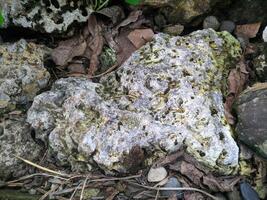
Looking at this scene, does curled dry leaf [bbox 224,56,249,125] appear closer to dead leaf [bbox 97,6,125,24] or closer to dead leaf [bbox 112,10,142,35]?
dead leaf [bbox 112,10,142,35]

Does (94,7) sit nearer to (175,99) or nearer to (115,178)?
(175,99)

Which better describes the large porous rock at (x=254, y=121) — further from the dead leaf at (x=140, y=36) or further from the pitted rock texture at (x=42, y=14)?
the pitted rock texture at (x=42, y=14)

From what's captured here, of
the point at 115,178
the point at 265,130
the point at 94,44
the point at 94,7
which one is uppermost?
the point at 94,7

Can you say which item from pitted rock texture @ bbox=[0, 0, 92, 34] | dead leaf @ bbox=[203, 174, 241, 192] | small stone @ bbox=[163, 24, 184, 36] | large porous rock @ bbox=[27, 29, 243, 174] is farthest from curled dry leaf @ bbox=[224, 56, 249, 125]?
pitted rock texture @ bbox=[0, 0, 92, 34]

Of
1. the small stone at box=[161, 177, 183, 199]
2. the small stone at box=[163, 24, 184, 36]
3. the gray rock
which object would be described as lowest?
the small stone at box=[161, 177, 183, 199]

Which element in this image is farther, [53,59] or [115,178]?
[53,59]

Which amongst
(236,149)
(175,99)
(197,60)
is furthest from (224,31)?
(236,149)

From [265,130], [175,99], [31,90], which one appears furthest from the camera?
[31,90]
